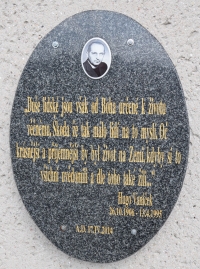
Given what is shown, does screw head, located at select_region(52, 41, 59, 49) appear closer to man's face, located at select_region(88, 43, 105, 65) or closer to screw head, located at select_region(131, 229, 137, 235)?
man's face, located at select_region(88, 43, 105, 65)

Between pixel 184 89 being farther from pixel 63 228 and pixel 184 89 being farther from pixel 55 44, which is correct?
pixel 63 228

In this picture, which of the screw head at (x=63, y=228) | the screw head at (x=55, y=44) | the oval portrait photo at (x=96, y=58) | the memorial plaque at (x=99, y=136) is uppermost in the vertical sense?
the screw head at (x=55, y=44)

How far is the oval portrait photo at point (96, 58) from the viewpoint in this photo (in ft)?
5.44

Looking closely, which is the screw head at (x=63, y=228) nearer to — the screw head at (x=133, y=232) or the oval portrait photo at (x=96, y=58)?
the screw head at (x=133, y=232)

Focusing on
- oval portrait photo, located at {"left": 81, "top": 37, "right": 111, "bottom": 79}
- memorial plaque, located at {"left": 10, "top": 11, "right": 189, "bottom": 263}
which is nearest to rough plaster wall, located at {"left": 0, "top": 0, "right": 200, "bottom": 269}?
memorial plaque, located at {"left": 10, "top": 11, "right": 189, "bottom": 263}

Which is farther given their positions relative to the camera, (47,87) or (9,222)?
(9,222)

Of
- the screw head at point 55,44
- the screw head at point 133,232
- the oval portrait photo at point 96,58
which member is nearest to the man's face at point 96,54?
the oval portrait photo at point 96,58

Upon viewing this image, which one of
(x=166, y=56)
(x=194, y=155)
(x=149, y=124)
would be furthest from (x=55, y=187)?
(x=166, y=56)

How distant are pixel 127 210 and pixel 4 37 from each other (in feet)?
3.33

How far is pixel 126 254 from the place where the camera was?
1.74 m

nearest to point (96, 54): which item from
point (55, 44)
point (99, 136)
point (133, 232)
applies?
point (55, 44)

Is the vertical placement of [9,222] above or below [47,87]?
A: below

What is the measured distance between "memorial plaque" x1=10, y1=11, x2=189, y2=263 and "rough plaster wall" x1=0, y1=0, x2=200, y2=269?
0.07 meters

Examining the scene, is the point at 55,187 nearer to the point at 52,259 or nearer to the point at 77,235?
the point at 77,235
